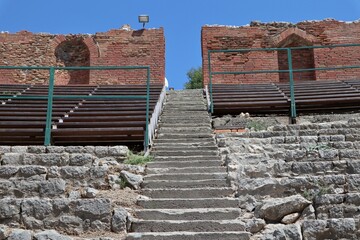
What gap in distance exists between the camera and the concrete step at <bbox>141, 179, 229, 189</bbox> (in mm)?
5777

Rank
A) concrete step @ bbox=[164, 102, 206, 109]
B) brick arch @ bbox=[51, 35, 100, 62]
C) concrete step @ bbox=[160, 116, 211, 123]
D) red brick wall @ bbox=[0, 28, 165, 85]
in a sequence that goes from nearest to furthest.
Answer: concrete step @ bbox=[160, 116, 211, 123], concrete step @ bbox=[164, 102, 206, 109], red brick wall @ bbox=[0, 28, 165, 85], brick arch @ bbox=[51, 35, 100, 62]

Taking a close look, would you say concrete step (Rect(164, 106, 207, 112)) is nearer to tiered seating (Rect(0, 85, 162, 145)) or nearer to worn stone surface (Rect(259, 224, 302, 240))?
tiered seating (Rect(0, 85, 162, 145))

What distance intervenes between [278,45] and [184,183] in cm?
1179

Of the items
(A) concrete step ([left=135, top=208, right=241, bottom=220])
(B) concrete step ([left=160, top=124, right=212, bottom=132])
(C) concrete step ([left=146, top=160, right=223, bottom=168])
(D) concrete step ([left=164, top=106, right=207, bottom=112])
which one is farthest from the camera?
(D) concrete step ([left=164, top=106, right=207, bottom=112])

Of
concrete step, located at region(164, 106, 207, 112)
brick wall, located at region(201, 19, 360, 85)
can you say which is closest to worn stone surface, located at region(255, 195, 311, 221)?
concrete step, located at region(164, 106, 207, 112)

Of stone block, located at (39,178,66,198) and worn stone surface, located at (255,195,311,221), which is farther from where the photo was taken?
stone block, located at (39,178,66,198)

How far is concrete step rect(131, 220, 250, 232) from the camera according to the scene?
4957 mm

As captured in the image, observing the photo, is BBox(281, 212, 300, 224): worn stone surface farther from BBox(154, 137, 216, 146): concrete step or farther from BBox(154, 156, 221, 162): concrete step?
BBox(154, 137, 216, 146): concrete step

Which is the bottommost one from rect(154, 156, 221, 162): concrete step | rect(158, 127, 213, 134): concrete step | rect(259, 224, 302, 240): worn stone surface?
rect(259, 224, 302, 240): worn stone surface

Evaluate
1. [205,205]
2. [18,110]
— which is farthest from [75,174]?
[18,110]

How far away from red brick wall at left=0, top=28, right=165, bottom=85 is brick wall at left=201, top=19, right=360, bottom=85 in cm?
181

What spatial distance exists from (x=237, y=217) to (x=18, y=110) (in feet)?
18.3

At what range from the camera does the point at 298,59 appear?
55.8 ft

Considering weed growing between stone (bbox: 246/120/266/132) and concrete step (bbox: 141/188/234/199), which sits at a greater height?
weed growing between stone (bbox: 246/120/266/132)
